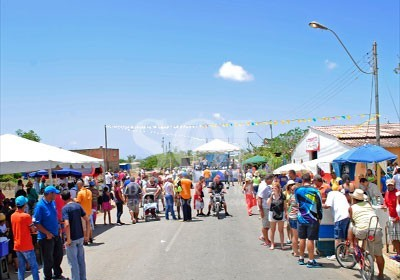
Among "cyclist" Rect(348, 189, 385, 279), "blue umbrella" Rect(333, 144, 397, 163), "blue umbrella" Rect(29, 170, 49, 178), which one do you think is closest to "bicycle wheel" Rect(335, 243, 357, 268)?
"cyclist" Rect(348, 189, 385, 279)

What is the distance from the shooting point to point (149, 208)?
1686 cm

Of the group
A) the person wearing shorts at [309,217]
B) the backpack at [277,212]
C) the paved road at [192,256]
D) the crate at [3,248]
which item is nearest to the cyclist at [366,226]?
the paved road at [192,256]

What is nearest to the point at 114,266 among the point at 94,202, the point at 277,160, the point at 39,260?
the point at 39,260

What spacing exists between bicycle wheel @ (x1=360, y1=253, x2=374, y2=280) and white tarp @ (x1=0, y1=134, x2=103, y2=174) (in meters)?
8.68

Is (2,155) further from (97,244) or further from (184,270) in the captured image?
(184,270)

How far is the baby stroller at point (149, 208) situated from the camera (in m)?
16.8

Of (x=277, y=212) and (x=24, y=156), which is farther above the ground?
(x=24, y=156)

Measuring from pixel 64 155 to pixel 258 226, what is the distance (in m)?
7.19

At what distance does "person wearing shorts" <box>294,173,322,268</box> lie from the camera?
8500 mm

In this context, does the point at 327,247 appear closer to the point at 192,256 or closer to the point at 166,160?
the point at 192,256

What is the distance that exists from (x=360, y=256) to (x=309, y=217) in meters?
1.29

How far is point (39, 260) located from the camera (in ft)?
34.1

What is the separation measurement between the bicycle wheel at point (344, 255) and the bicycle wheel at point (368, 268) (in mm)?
1193

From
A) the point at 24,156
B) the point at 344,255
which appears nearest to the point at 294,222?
the point at 344,255
